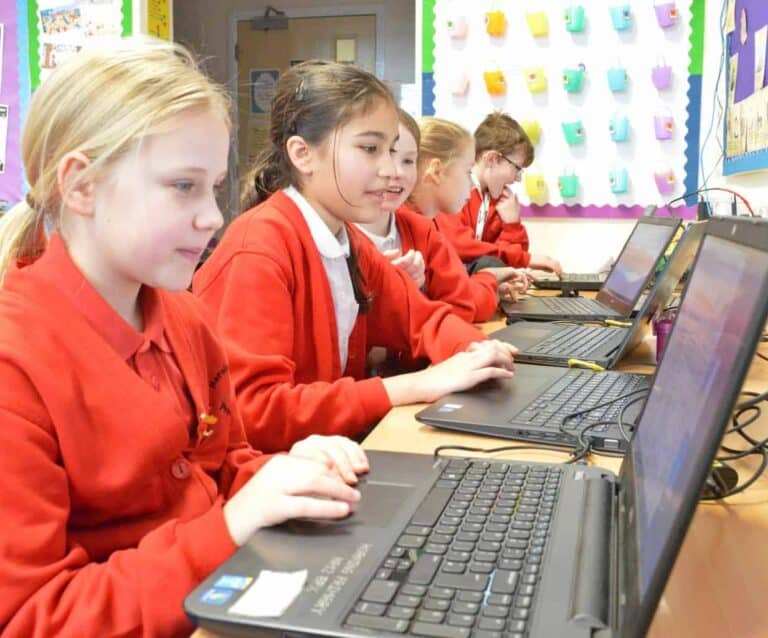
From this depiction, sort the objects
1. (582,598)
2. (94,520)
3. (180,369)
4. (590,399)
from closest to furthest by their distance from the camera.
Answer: (582,598) → (94,520) → (180,369) → (590,399)

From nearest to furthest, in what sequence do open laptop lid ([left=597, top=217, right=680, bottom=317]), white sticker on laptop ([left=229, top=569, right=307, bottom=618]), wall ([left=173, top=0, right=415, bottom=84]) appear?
white sticker on laptop ([left=229, top=569, right=307, bottom=618])
open laptop lid ([left=597, top=217, right=680, bottom=317])
wall ([left=173, top=0, right=415, bottom=84])

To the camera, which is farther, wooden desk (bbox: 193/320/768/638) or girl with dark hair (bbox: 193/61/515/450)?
girl with dark hair (bbox: 193/61/515/450)

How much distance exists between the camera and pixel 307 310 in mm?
1299

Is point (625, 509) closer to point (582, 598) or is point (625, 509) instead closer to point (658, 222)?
point (582, 598)

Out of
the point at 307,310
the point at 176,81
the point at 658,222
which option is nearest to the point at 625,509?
the point at 176,81

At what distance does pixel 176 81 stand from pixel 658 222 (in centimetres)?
140

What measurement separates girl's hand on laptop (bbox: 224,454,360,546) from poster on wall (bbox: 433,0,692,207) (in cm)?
259

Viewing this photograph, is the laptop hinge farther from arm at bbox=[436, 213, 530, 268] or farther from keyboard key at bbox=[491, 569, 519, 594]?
arm at bbox=[436, 213, 530, 268]

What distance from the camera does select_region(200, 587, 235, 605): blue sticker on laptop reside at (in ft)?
1.69

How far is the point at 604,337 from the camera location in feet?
5.06

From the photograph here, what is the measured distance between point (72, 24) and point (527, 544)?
11.0 feet

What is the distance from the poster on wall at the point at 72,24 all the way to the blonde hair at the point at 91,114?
9.15 ft

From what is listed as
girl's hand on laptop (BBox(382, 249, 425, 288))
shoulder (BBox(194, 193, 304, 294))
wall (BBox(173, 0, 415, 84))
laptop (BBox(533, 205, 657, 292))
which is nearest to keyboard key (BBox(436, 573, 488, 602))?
shoulder (BBox(194, 193, 304, 294))

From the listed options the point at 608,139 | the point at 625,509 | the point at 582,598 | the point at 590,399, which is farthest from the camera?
the point at 608,139
